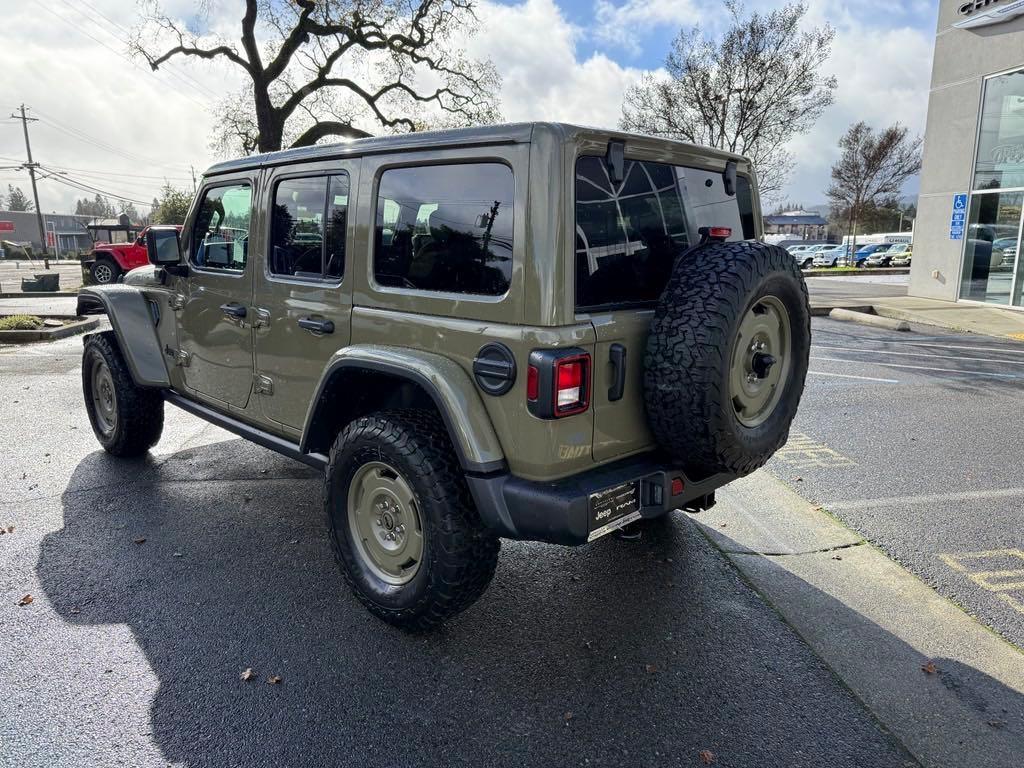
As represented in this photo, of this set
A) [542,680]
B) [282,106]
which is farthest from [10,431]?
[282,106]

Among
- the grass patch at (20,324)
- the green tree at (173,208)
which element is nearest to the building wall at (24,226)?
the green tree at (173,208)

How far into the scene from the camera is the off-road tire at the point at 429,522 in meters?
2.62

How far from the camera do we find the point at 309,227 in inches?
132

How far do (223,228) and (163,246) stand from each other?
1.54 ft

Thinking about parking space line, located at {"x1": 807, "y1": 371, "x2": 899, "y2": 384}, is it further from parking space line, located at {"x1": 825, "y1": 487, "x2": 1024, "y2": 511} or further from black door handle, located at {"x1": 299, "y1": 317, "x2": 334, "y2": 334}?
black door handle, located at {"x1": 299, "y1": 317, "x2": 334, "y2": 334}

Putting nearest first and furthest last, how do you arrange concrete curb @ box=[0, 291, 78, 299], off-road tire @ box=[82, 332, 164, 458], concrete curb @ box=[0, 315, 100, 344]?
off-road tire @ box=[82, 332, 164, 458] < concrete curb @ box=[0, 315, 100, 344] < concrete curb @ box=[0, 291, 78, 299]

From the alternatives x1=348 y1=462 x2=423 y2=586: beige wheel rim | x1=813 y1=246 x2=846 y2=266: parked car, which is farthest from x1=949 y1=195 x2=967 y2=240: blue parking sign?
x1=813 y1=246 x2=846 y2=266: parked car

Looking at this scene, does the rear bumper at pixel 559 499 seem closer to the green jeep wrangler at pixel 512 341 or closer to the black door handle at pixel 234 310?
the green jeep wrangler at pixel 512 341

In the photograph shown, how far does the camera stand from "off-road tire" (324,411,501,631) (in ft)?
8.59

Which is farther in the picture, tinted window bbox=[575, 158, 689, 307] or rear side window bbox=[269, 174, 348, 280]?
rear side window bbox=[269, 174, 348, 280]

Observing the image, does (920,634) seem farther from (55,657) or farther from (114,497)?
(114,497)

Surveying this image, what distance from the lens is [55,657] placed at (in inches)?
108

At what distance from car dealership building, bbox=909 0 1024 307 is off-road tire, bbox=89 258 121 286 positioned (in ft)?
76.1

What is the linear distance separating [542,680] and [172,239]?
11.2 ft
